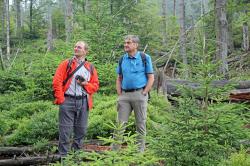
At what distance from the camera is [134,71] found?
22.1ft

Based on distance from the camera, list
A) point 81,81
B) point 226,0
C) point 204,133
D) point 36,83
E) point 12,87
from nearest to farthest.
→ point 204,133, point 81,81, point 36,83, point 12,87, point 226,0

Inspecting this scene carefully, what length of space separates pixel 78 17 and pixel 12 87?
4223mm

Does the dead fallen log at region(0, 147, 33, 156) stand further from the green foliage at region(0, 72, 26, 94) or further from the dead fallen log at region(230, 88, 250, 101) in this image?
the dead fallen log at region(230, 88, 250, 101)

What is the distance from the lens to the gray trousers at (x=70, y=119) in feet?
21.7

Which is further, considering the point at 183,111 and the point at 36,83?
the point at 36,83

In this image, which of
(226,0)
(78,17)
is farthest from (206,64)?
(226,0)

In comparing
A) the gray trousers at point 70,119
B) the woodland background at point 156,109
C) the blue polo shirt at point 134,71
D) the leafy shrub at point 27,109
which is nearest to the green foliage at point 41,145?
Answer: the woodland background at point 156,109

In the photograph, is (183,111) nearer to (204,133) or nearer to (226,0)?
(204,133)

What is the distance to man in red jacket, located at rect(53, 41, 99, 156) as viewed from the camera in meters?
6.52

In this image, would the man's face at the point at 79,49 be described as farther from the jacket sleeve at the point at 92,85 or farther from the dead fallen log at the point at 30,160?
the dead fallen log at the point at 30,160

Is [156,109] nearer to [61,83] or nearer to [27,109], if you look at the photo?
[27,109]

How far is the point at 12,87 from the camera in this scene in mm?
14062

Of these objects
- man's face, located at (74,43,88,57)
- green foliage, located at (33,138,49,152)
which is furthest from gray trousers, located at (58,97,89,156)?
green foliage, located at (33,138,49,152)

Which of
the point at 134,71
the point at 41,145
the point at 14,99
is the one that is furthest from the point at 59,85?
the point at 14,99
